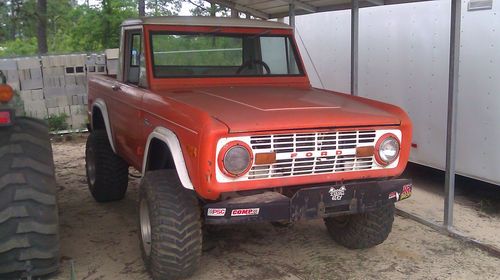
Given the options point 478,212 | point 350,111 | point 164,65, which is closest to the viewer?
point 350,111

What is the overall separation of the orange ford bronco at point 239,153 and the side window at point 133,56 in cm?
5

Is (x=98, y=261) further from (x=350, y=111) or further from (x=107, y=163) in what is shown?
(x=350, y=111)

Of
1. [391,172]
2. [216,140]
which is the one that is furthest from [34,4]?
[391,172]

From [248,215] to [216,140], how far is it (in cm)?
56

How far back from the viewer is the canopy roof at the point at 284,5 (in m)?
6.34

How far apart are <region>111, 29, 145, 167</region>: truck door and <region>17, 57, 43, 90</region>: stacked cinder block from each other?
5.71 m

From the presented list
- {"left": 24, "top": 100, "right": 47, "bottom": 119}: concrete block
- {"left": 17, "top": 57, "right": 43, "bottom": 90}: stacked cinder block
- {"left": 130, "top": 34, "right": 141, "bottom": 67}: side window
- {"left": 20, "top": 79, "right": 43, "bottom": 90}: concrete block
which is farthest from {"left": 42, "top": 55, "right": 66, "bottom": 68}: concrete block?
{"left": 130, "top": 34, "right": 141, "bottom": 67}: side window

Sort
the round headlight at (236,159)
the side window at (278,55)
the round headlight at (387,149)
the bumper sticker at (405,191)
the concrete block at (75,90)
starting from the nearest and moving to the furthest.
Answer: the round headlight at (236,159)
the round headlight at (387,149)
the bumper sticker at (405,191)
the side window at (278,55)
the concrete block at (75,90)

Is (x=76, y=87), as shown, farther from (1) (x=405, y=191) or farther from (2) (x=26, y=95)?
(1) (x=405, y=191)

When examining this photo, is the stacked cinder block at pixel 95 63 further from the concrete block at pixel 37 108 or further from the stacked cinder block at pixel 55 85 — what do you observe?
the concrete block at pixel 37 108

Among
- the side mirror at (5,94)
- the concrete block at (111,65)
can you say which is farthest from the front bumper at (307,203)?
the concrete block at (111,65)

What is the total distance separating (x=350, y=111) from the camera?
12.7ft

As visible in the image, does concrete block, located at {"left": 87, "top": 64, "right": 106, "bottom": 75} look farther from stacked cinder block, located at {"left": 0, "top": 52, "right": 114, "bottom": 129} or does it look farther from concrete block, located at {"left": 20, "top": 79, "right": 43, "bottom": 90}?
concrete block, located at {"left": 20, "top": 79, "right": 43, "bottom": 90}

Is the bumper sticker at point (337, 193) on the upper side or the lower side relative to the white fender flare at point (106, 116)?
lower
